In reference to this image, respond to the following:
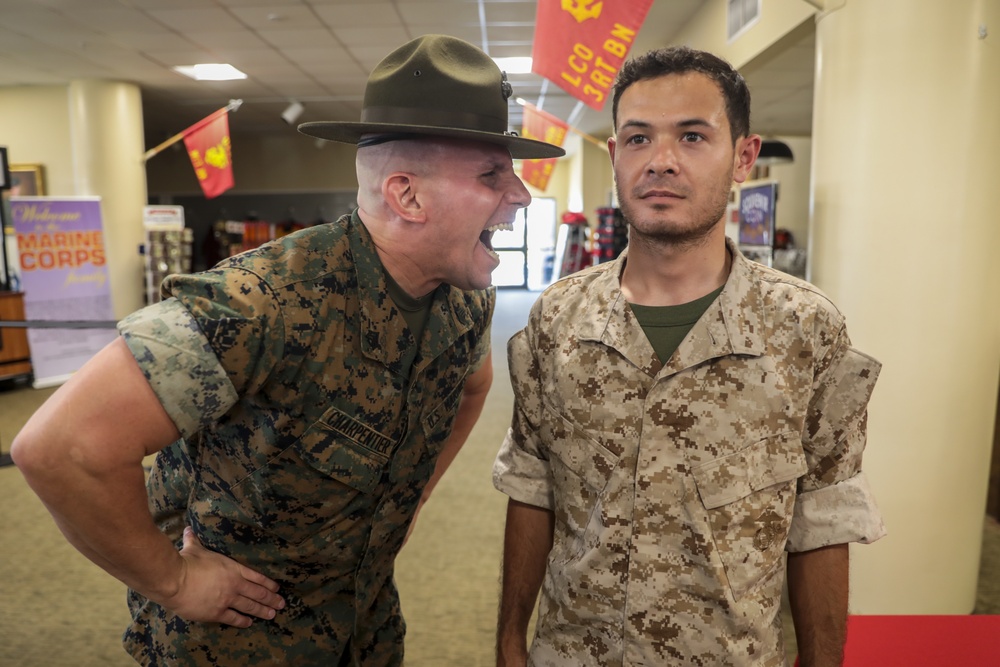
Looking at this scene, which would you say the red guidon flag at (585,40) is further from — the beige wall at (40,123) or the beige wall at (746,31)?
the beige wall at (40,123)

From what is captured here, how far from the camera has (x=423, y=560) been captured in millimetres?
3586

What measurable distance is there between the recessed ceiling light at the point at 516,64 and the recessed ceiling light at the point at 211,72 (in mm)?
3196

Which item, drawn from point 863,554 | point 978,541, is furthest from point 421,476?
point 978,541

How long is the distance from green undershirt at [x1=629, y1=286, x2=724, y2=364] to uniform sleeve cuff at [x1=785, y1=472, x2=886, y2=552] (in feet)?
1.13

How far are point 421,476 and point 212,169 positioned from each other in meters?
8.60

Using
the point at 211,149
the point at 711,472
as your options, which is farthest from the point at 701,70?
the point at 211,149

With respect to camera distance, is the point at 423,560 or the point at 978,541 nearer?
the point at 978,541

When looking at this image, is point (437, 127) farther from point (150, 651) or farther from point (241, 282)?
point (150, 651)

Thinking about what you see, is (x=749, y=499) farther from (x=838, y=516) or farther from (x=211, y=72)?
(x=211, y=72)

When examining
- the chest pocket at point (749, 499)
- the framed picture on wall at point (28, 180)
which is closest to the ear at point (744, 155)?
the chest pocket at point (749, 499)

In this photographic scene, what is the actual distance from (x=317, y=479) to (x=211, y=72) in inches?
359

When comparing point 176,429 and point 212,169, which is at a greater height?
point 212,169

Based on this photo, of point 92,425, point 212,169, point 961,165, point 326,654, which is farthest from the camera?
point 212,169

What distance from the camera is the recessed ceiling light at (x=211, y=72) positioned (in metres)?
8.76
